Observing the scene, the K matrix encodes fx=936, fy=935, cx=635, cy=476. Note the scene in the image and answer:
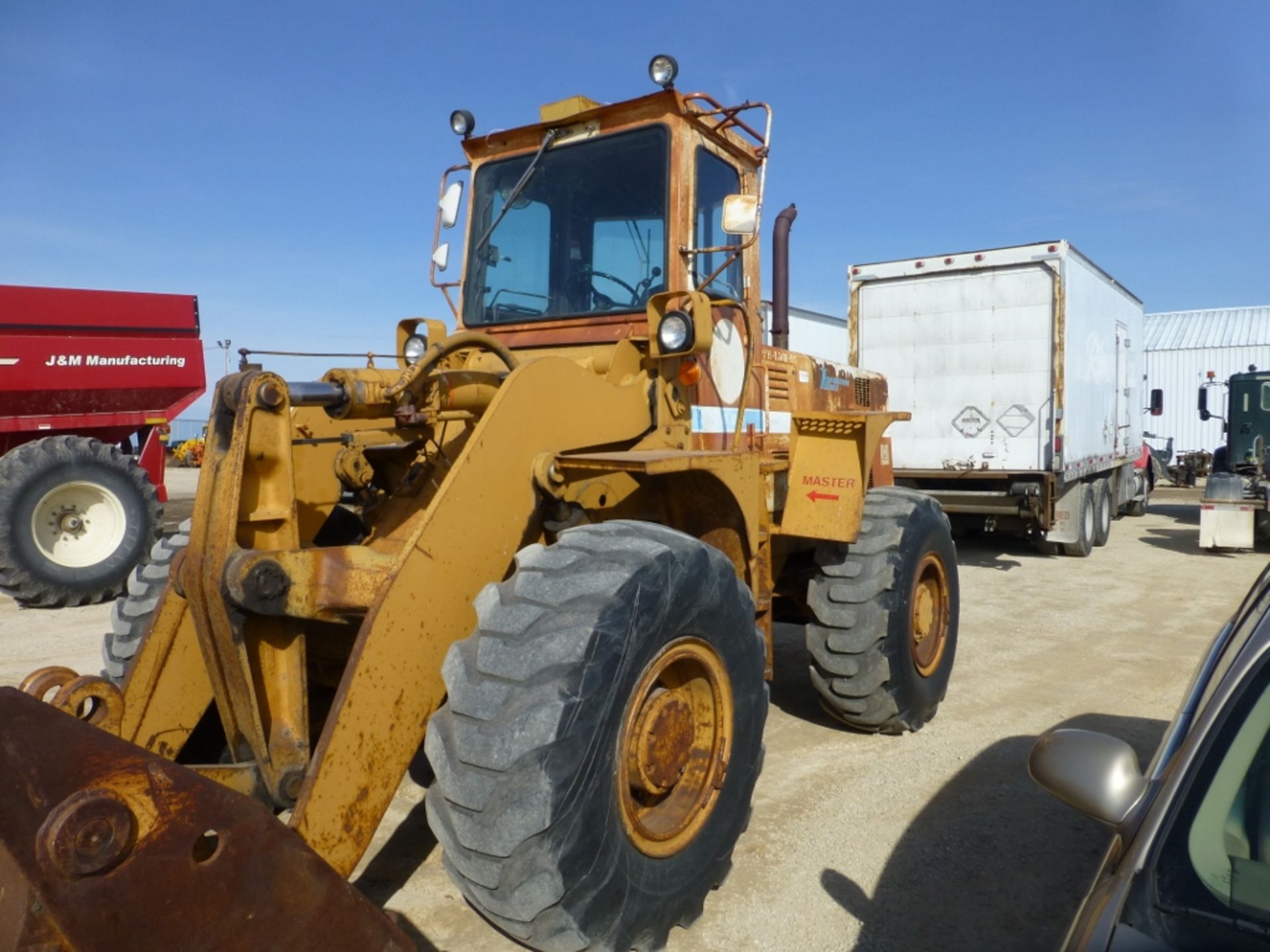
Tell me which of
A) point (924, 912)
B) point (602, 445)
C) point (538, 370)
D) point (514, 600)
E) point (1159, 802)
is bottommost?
point (924, 912)

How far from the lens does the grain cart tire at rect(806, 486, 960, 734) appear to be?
4.71 metres

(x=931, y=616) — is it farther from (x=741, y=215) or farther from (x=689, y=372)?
(x=741, y=215)

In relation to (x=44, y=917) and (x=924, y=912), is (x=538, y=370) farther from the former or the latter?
(x=924, y=912)

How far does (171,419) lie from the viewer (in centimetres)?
1084

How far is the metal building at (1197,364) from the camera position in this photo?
28.8 meters

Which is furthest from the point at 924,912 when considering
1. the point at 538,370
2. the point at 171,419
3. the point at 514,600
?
the point at 171,419

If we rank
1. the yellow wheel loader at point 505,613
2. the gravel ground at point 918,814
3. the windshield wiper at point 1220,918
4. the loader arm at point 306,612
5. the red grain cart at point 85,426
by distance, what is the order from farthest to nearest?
the red grain cart at point 85,426
the gravel ground at point 918,814
the loader arm at point 306,612
the yellow wheel loader at point 505,613
the windshield wiper at point 1220,918

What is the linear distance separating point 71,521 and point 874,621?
7912 millimetres

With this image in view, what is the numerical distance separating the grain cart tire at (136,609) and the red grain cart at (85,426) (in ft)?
17.5

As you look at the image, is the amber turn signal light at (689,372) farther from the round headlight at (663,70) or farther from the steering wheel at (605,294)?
the round headlight at (663,70)

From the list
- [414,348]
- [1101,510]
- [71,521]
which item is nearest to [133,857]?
[414,348]

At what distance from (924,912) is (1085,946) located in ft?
5.81

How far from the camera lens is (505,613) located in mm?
2607

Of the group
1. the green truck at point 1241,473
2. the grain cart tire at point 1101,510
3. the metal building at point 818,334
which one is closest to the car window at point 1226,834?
the grain cart tire at point 1101,510
